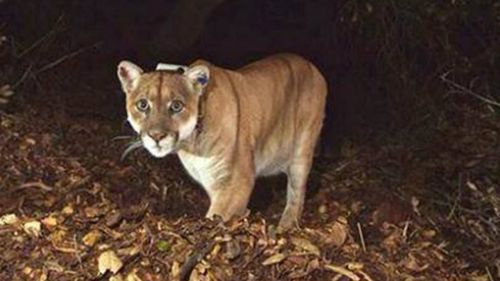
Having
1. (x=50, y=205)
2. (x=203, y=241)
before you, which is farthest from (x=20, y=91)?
(x=203, y=241)

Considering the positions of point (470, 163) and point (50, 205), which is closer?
point (50, 205)

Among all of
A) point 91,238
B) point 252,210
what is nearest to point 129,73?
point 91,238

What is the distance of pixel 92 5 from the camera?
40.9ft

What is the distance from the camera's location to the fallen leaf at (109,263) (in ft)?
17.0

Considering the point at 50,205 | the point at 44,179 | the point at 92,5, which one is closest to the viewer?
the point at 50,205

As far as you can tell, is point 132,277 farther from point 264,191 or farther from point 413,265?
point 264,191

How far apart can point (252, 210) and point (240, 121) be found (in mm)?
1870

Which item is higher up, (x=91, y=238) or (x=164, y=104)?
(x=164, y=104)

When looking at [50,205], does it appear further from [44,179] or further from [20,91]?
[20,91]

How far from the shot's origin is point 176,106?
21.9 ft

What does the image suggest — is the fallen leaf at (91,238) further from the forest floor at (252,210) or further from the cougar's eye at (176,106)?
the cougar's eye at (176,106)

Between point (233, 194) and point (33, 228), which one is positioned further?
point (233, 194)

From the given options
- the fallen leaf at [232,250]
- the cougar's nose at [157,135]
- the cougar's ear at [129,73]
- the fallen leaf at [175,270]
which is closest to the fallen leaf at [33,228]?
the fallen leaf at [175,270]

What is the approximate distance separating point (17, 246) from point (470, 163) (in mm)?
4695
